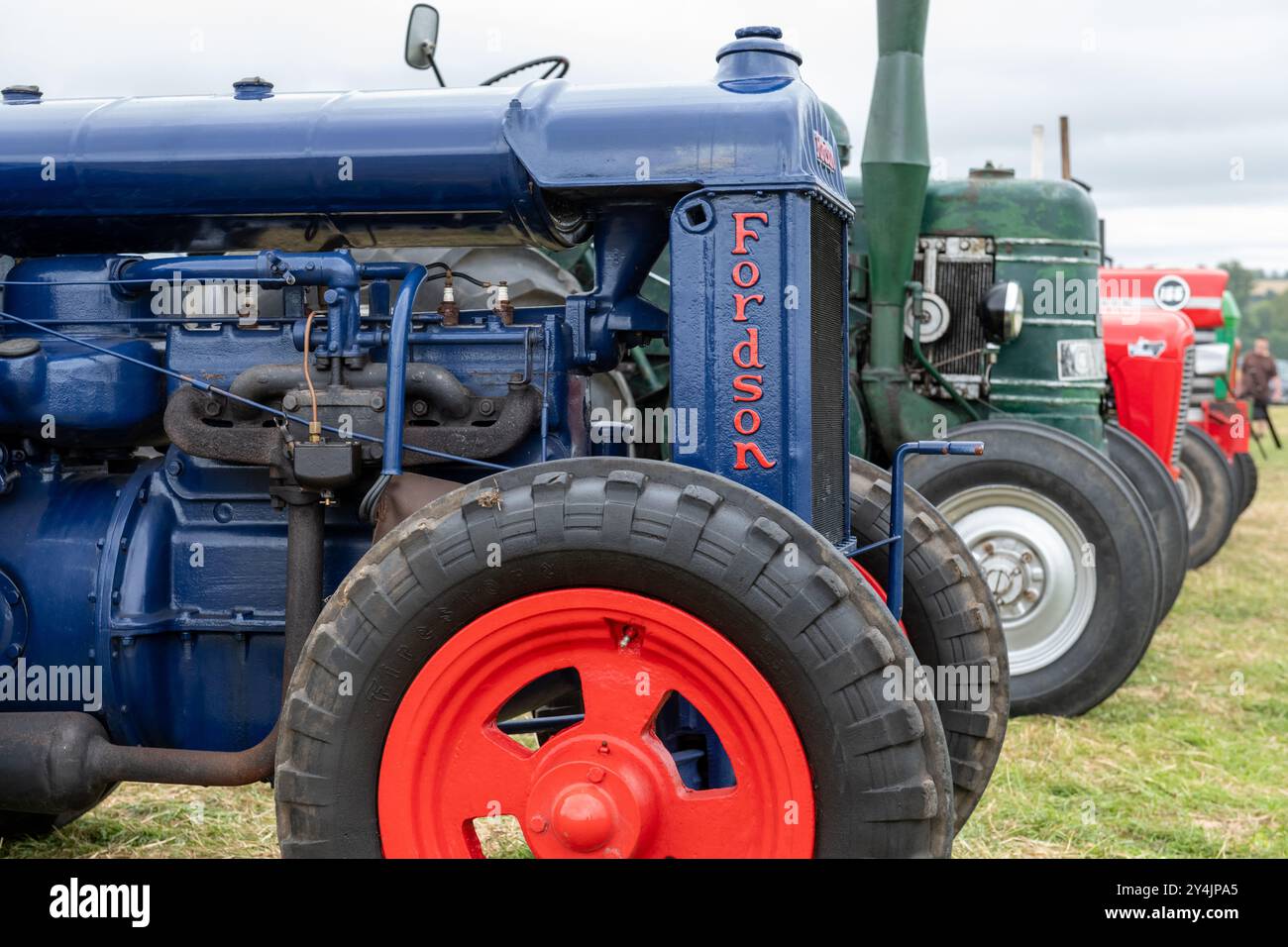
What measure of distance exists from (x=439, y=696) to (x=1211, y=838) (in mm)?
2622

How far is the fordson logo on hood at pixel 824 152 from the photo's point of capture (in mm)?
2891

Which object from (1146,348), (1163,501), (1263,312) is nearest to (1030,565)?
(1163,501)

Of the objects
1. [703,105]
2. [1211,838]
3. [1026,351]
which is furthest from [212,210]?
[1026,351]

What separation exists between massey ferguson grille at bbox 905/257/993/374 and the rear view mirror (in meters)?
3.03

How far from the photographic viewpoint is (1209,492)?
10289 mm

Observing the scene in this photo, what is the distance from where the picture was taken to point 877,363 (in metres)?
6.46

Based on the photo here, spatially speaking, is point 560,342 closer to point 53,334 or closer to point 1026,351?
point 53,334

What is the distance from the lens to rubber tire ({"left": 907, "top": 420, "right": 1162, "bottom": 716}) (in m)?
5.52

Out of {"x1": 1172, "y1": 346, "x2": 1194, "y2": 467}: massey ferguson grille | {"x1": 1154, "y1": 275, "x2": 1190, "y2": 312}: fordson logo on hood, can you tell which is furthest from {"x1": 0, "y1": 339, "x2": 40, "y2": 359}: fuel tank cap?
{"x1": 1154, "y1": 275, "x2": 1190, "y2": 312}: fordson logo on hood

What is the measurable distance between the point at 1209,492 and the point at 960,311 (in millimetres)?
4586

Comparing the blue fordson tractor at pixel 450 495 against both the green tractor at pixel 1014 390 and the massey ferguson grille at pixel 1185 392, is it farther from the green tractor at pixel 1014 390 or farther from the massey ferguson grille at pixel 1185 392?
the massey ferguson grille at pixel 1185 392

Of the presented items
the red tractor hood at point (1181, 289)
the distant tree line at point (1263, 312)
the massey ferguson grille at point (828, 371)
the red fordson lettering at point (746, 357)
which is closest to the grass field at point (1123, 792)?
the massey ferguson grille at point (828, 371)

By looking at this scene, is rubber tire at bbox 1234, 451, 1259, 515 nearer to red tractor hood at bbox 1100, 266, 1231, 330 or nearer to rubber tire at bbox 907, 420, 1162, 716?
red tractor hood at bbox 1100, 266, 1231, 330

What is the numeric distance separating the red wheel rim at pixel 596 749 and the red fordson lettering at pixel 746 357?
45 centimetres
